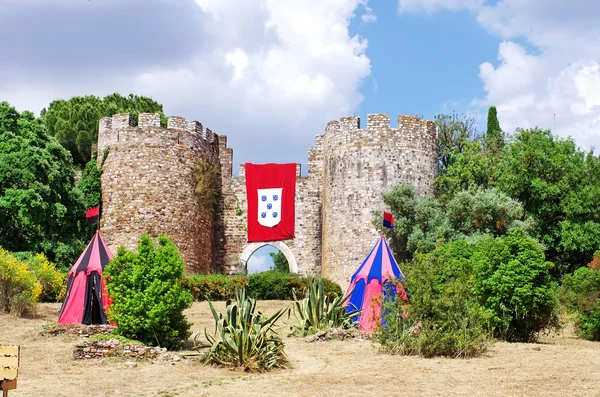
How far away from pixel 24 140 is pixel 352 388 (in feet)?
56.2

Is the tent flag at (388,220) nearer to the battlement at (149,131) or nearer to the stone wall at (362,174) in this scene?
the stone wall at (362,174)

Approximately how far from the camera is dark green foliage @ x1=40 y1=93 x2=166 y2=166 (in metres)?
35.6

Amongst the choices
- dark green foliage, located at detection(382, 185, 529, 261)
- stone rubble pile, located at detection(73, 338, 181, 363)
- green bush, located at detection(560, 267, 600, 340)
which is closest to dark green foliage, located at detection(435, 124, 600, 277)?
dark green foliage, located at detection(382, 185, 529, 261)

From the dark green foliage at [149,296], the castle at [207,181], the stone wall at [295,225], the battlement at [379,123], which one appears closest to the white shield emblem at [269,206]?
the stone wall at [295,225]

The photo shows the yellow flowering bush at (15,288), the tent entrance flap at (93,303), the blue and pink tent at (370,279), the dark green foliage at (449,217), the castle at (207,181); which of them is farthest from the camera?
the castle at (207,181)

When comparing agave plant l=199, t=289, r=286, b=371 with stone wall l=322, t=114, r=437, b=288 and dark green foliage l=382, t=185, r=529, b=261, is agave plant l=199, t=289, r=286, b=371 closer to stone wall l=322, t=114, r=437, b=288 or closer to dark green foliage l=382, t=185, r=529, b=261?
dark green foliage l=382, t=185, r=529, b=261

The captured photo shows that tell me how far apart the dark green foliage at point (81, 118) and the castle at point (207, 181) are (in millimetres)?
6567

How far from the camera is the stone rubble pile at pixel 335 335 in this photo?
1698 centimetres

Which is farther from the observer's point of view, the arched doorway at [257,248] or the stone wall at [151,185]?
the arched doorway at [257,248]

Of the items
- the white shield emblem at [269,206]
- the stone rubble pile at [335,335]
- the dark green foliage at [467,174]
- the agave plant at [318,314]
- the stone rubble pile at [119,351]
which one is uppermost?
the dark green foliage at [467,174]

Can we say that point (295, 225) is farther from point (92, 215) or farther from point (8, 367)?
point (8, 367)

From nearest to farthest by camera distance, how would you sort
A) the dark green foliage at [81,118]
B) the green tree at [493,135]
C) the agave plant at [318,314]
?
1. the agave plant at [318,314]
2. the green tree at [493,135]
3. the dark green foliage at [81,118]

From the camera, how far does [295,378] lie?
1295 cm

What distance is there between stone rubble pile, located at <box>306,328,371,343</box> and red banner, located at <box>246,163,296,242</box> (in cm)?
1234
